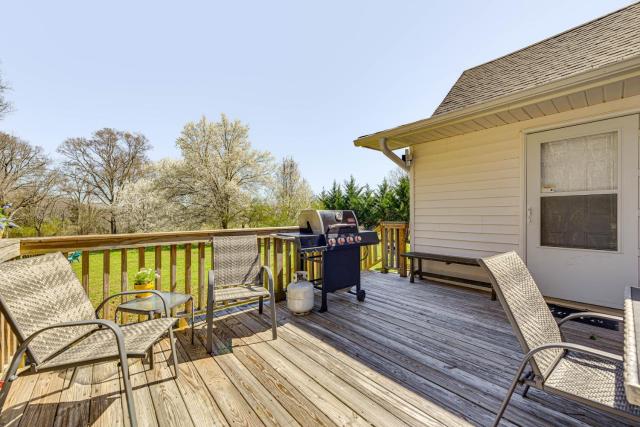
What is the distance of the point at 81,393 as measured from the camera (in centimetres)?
189

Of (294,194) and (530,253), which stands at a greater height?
(294,194)

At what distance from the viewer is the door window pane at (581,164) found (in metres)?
3.13

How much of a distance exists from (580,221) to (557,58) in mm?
2464

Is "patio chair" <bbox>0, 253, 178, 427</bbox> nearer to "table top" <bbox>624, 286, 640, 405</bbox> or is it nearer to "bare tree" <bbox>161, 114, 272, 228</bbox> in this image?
"table top" <bbox>624, 286, 640, 405</bbox>

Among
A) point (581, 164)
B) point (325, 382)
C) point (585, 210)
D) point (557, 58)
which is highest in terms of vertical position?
point (557, 58)

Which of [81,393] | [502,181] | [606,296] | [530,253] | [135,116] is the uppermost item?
[135,116]

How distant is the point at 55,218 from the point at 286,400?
1521 centimetres

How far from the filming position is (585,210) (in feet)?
10.8

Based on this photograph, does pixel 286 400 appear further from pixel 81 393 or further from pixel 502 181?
pixel 502 181

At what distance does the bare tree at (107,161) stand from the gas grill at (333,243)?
1508 cm

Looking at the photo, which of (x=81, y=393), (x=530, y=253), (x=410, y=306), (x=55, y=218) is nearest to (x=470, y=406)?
(x=410, y=306)

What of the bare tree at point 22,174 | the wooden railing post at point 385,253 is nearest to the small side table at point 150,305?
the wooden railing post at point 385,253

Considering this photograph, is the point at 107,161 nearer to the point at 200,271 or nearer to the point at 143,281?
the point at 200,271

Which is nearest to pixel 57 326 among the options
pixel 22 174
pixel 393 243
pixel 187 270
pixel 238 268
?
pixel 238 268
